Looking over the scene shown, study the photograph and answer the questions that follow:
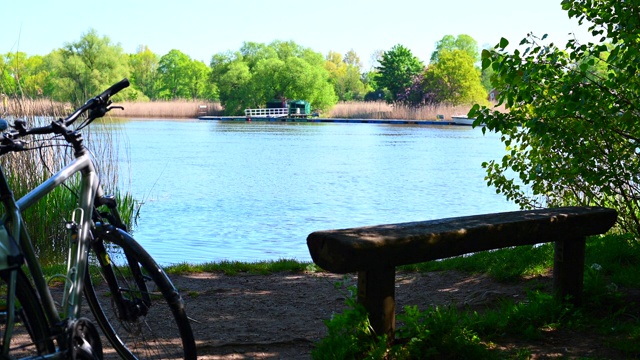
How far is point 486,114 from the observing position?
557cm

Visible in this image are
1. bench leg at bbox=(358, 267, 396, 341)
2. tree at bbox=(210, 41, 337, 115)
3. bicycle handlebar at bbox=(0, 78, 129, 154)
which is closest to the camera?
bicycle handlebar at bbox=(0, 78, 129, 154)

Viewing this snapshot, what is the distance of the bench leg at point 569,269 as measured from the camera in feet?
15.7

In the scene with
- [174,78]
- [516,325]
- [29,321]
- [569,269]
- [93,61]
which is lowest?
[516,325]

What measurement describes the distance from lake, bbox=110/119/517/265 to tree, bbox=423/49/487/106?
120 ft

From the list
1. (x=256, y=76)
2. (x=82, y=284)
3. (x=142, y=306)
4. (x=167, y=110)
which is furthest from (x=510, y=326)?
(x=256, y=76)

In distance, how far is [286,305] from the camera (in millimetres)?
5902

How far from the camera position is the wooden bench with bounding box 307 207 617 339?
3.71 m

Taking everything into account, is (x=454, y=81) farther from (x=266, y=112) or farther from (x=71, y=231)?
(x=71, y=231)

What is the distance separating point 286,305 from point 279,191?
14.0 metres

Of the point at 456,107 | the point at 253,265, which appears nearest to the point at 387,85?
the point at 456,107

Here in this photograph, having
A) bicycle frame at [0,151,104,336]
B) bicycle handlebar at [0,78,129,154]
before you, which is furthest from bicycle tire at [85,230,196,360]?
bicycle handlebar at [0,78,129,154]

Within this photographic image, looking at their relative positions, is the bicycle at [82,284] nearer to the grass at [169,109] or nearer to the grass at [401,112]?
the grass at [169,109]

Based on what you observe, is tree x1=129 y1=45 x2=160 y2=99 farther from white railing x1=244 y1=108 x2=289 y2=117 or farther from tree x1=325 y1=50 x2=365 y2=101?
white railing x1=244 y1=108 x2=289 y2=117

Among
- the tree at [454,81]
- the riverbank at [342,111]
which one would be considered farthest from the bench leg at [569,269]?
the tree at [454,81]
